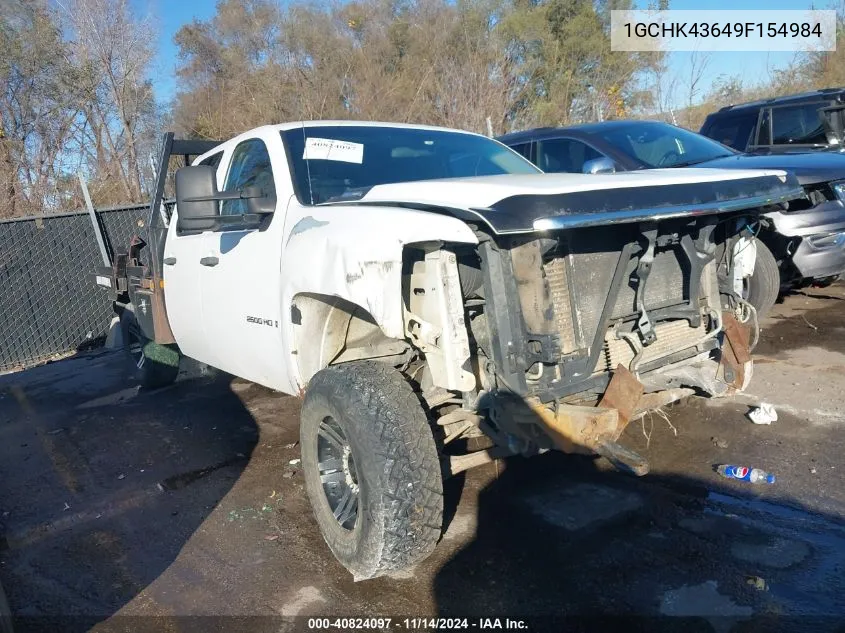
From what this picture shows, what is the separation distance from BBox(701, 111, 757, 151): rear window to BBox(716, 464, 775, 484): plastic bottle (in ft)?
19.6

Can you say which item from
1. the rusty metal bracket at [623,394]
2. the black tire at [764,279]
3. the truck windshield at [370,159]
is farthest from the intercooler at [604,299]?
the black tire at [764,279]

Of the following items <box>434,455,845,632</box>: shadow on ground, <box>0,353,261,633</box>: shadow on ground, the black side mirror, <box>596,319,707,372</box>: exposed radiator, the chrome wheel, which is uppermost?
the black side mirror

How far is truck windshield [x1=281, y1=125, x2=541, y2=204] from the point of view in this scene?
3.62m

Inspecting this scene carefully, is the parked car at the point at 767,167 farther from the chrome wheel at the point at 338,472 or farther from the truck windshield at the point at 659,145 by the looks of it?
the chrome wheel at the point at 338,472

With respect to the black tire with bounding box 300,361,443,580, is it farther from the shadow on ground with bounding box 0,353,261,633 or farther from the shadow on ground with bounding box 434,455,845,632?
the shadow on ground with bounding box 0,353,261,633

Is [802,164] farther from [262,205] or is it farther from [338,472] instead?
[338,472]

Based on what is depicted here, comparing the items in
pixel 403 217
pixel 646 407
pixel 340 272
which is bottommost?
pixel 646 407

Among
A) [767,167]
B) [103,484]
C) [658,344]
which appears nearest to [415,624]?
[658,344]

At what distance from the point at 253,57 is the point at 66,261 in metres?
14.1

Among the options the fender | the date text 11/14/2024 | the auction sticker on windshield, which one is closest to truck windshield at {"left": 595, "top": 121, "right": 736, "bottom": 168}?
the auction sticker on windshield

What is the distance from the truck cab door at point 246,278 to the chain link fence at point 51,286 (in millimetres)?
5477

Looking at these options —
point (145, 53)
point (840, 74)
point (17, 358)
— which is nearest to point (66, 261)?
point (17, 358)

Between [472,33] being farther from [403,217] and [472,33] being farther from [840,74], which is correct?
[403,217]

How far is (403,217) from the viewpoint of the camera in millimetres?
2660
